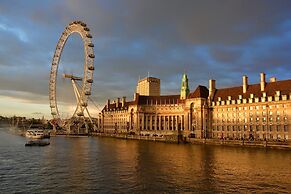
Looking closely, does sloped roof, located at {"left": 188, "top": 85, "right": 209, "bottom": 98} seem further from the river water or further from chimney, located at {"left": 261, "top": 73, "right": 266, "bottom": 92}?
the river water

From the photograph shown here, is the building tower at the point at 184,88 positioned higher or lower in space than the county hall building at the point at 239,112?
higher

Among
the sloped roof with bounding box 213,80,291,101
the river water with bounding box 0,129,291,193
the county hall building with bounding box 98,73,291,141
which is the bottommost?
the river water with bounding box 0,129,291,193

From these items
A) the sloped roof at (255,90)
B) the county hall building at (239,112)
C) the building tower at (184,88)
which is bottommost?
the county hall building at (239,112)

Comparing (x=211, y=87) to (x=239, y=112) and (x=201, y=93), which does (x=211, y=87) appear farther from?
(x=239, y=112)

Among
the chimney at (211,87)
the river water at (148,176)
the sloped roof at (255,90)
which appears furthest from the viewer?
the chimney at (211,87)

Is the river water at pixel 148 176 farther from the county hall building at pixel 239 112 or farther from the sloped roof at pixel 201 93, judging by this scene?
the sloped roof at pixel 201 93

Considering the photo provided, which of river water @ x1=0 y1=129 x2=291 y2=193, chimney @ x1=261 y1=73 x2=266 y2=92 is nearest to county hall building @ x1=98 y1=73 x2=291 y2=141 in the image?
chimney @ x1=261 y1=73 x2=266 y2=92

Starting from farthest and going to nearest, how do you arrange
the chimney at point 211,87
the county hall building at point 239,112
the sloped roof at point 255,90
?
1. the chimney at point 211,87
2. the sloped roof at point 255,90
3. the county hall building at point 239,112

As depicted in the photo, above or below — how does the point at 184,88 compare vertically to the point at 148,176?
above

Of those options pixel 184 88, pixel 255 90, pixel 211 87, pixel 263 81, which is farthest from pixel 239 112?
pixel 184 88

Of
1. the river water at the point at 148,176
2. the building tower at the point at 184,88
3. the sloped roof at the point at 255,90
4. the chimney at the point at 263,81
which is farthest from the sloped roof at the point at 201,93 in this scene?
the river water at the point at 148,176

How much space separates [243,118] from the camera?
358 feet

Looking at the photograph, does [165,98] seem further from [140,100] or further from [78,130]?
[78,130]

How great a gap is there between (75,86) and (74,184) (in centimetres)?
13042
